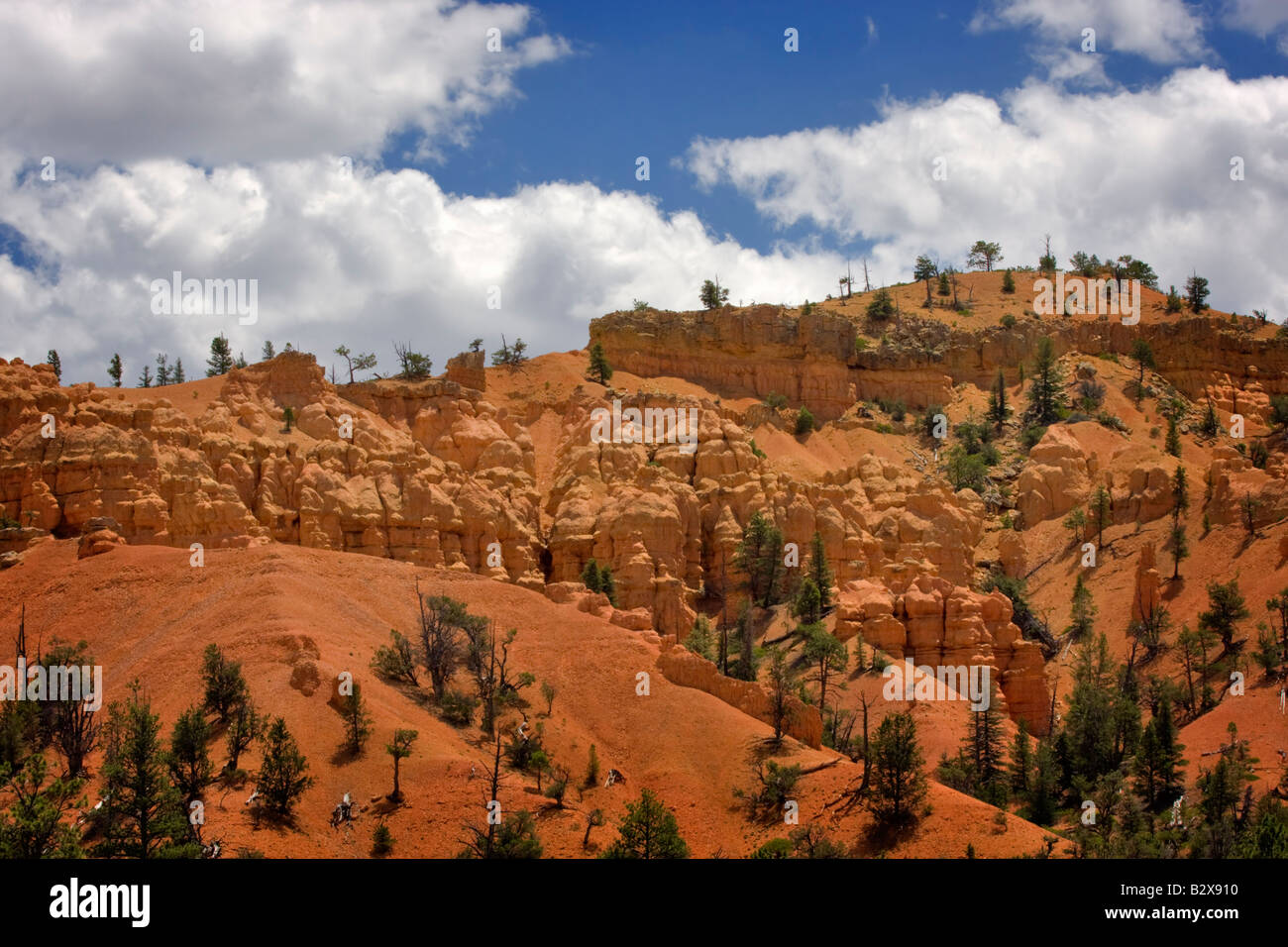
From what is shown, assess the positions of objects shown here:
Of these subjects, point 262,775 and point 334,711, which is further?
point 334,711

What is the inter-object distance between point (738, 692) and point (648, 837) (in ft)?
37.7

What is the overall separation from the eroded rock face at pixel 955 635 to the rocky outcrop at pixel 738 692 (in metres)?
13.1

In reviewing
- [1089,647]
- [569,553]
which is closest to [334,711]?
[569,553]

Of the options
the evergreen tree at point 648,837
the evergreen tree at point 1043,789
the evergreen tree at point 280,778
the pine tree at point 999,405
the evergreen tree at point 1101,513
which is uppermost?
the pine tree at point 999,405

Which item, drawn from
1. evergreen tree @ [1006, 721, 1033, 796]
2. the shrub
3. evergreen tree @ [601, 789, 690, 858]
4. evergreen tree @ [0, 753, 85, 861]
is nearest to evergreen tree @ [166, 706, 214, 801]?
evergreen tree @ [0, 753, 85, 861]

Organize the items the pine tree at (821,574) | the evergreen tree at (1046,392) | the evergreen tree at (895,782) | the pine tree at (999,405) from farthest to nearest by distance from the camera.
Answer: the pine tree at (999,405) → the evergreen tree at (1046,392) → the pine tree at (821,574) → the evergreen tree at (895,782)

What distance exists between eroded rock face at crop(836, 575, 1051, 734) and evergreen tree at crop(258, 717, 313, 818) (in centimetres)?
2824

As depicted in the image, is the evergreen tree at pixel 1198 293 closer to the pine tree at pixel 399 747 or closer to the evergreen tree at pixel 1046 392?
the evergreen tree at pixel 1046 392

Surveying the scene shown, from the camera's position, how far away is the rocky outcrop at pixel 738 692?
42.2 m

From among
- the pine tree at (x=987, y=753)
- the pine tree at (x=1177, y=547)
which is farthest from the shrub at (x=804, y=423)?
the pine tree at (x=987, y=753)

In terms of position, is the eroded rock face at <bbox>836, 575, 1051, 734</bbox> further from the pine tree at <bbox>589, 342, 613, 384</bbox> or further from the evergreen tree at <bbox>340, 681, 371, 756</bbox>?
the pine tree at <bbox>589, 342, 613, 384</bbox>
